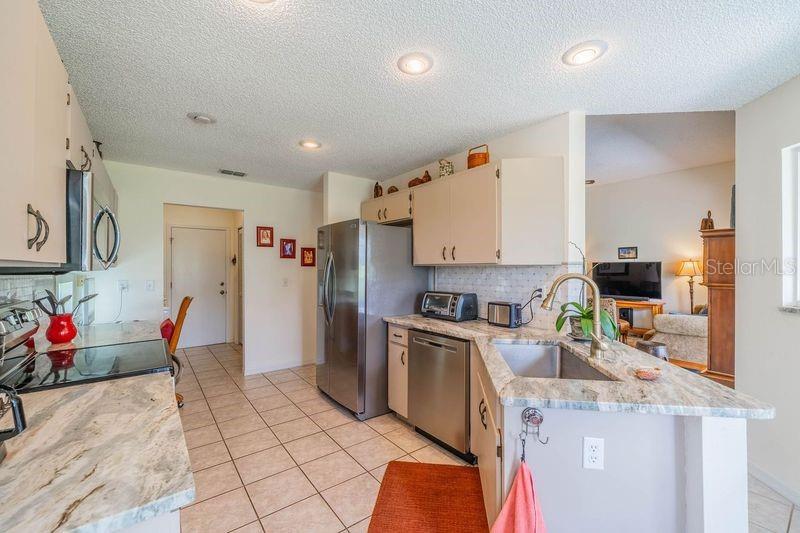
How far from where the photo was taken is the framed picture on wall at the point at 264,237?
4.22m

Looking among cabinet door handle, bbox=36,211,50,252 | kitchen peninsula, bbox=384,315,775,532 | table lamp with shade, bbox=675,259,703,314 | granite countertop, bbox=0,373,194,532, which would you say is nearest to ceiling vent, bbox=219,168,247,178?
cabinet door handle, bbox=36,211,50,252

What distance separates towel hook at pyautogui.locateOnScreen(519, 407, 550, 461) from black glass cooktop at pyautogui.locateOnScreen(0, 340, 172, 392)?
1.48m

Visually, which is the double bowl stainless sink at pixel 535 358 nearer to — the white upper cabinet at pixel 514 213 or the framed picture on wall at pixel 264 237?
the white upper cabinet at pixel 514 213

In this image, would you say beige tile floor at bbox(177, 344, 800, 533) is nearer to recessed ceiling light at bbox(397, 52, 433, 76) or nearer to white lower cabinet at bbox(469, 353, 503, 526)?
white lower cabinet at bbox(469, 353, 503, 526)

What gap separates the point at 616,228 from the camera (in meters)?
5.83

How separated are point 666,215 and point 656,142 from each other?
7.29ft

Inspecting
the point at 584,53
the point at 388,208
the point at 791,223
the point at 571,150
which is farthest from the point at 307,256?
the point at 791,223

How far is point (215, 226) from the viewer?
18.4 ft

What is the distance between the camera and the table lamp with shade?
16.3 ft

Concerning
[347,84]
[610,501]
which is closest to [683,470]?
[610,501]

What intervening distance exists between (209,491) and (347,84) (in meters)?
2.48

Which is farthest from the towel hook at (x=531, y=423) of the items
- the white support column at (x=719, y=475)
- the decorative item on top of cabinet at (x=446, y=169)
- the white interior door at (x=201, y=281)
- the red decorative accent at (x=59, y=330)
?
the white interior door at (x=201, y=281)

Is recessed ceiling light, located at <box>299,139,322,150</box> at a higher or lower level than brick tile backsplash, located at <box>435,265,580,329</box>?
higher

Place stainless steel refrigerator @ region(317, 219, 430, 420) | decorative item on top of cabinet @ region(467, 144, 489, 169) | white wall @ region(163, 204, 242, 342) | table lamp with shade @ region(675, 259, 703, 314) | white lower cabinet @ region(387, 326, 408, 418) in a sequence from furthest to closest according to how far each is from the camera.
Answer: white wall @ region(163, 204, 242, 342)
table lamp with shade @ region(675, 259, 703, 314)
stainless steel refrigerator @ region(317, 219, 430, 420)
white lower cabinet @ region(387, 326, 408, 418)
decorative item on top of cabinet @ region(467, 144, 489, 169)
